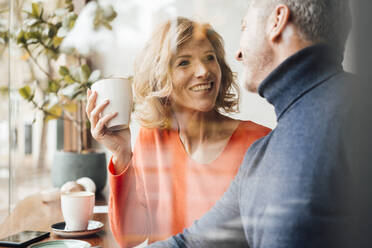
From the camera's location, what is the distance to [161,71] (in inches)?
23.9

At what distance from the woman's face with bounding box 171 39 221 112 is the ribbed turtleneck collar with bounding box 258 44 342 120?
114mm

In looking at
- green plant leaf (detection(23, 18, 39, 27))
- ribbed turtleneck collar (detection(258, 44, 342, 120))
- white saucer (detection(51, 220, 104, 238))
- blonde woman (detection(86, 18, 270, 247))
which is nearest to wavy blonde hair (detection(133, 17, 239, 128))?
blonde woman (detection(86, 18, 270, 247))

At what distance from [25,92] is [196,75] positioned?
429mm

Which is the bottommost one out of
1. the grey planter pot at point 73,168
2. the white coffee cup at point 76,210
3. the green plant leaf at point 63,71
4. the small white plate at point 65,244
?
the small white plate at point 65,244

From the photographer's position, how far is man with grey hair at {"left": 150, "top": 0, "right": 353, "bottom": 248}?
0.47 m

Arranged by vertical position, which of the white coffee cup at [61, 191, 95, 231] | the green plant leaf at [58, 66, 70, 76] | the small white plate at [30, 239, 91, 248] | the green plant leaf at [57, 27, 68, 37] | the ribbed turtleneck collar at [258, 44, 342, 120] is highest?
the green plant leaf at [57, 27, 68, 37]

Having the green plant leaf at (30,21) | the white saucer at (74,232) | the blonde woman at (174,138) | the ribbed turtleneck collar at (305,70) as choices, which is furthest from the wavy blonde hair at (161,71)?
the green plant leaf at (30,21)

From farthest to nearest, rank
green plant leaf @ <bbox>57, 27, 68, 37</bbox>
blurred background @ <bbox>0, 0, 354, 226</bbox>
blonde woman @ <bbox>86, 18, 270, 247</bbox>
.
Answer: green plant leaf @ <bbox>57, 27, 68, 37</bbox> → blurred background @ <bbox>0, 0, 354, 226</bbox> → blonde woman @ <bbox>86, 18, 270, 247</bbox>

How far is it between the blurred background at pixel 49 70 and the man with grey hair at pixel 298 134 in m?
0.25

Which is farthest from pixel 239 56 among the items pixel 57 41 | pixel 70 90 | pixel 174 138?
pixel 57 41

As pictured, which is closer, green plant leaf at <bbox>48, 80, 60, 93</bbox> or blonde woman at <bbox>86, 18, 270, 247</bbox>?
blonde woman at <bbox>86, 18, 270, 247</bbox>

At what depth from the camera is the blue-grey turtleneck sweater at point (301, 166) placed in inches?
18.4

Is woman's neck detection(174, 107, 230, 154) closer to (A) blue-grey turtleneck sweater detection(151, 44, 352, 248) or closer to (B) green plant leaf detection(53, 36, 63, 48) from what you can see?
(A) blue-grey turtleneck sweater detection(151, 44, 352, 248)

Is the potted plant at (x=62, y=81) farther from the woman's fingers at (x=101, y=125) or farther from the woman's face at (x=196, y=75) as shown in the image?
the woman's face at (x=196, y=75)
